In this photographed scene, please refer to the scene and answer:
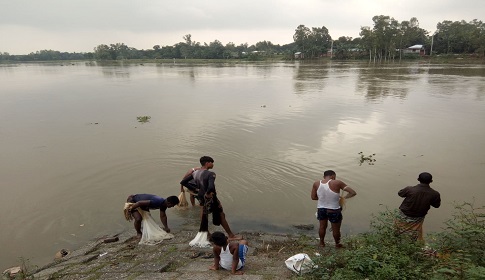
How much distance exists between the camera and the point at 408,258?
453 cm

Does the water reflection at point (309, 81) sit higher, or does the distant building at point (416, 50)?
the distant building at point (416, 50)

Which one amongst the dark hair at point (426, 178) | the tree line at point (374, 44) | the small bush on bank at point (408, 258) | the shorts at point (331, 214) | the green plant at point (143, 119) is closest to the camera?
the small bush on bank at point (408, 258)

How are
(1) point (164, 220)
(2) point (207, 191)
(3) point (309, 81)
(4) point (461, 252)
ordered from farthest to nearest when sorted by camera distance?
(3) point (309, 81) → (1) point (164, 220) → (2) point (207, 191) → (4) point (461, 252)

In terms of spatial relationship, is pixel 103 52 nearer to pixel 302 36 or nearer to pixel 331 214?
pixel 302 36

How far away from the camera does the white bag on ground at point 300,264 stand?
4.76 m

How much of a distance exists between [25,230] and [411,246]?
7.82 metres

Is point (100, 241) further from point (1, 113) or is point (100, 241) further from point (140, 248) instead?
point (1, 113)

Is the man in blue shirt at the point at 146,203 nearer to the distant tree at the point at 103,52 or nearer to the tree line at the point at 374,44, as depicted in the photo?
the tree line at the point at 374,44

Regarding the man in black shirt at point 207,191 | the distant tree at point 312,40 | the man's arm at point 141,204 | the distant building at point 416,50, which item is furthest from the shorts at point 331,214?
the distant tree at point 312,40

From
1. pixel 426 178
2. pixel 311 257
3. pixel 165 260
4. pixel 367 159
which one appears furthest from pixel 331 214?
pixel 367 159

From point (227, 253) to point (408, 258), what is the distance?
2649mm

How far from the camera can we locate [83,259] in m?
5.79

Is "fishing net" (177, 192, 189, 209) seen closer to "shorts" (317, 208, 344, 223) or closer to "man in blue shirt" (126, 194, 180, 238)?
"man in blue shirt" (126, 194, 180, 238)

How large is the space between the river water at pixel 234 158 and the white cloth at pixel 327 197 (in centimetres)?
173
